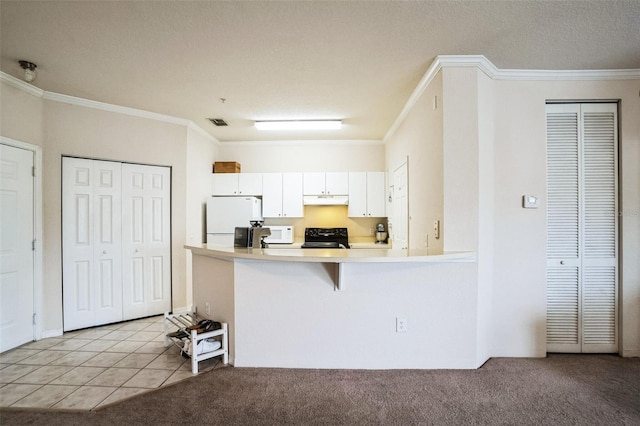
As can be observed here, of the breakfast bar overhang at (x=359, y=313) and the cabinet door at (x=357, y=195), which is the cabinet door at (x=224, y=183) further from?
the breakfast bar overhang at (x=359, y=313)

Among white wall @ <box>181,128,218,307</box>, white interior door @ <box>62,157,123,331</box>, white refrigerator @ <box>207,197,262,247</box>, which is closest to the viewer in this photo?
white interior door @ <box>62,157,123,331</box>

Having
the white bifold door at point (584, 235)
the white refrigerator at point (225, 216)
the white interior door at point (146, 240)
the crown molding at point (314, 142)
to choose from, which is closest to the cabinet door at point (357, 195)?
the crown molding at point (314, 142)

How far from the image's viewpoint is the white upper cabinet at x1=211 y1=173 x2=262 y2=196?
4902 mm

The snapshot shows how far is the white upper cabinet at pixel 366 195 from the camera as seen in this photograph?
4.92 meters

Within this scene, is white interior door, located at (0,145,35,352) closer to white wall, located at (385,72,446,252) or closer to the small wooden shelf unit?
the small wooden shelf unit

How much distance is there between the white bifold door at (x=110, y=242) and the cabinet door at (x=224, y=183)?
981 millimetres

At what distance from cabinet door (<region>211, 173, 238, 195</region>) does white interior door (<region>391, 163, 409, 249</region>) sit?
2.63 metres

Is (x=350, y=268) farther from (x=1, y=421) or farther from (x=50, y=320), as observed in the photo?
(x=50, y=320)

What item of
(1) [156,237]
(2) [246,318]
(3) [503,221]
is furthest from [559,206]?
(1) [156,237]

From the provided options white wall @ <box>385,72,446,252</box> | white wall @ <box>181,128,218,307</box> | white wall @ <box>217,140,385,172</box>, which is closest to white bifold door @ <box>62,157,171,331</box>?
white wall @ <box>181,128,218,307</box>

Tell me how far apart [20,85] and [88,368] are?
2.83 metres

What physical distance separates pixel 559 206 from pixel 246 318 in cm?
306

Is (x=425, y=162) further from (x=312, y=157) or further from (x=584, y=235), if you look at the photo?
(x=312, y=157)

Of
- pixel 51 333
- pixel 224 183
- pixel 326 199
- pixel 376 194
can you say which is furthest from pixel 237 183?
pixel 51 333
